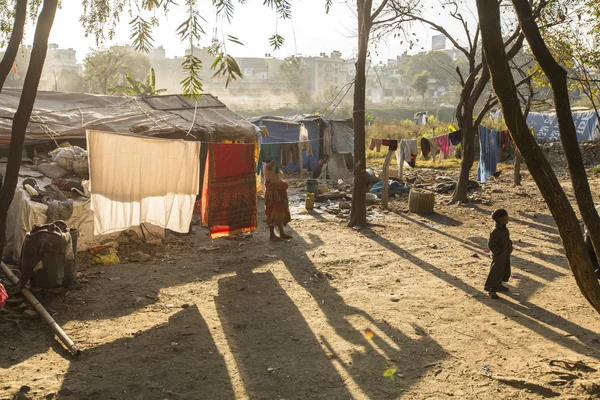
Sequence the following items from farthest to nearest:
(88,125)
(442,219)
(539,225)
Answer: (442,219) < (539,225) < (88,125)

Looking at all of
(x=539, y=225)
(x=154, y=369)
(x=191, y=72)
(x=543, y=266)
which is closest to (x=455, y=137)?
(x=539, y=225)

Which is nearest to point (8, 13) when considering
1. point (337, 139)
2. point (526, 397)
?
point (526, 397)

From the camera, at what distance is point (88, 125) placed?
9625 mm

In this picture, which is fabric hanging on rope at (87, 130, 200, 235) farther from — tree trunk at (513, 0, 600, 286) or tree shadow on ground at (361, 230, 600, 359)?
tree trunk at (513, 0, 600, 286)

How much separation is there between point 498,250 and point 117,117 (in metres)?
7.67

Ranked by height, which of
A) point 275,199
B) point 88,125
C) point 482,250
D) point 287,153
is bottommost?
point 482,250

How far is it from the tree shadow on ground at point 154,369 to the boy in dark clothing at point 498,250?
3369mm

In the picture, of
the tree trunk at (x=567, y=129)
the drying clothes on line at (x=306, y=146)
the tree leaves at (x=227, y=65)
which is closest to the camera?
the tree leaves at (x=227, y=65)

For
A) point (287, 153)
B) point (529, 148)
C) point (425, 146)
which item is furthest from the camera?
point (287, 153)

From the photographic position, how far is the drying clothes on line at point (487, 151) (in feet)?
43.4

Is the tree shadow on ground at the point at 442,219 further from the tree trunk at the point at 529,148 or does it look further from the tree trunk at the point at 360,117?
the tree trunk at the point at 529,148

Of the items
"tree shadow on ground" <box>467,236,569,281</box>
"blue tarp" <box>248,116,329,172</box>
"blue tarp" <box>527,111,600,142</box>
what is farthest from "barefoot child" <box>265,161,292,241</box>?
"blue tarp" <box>527,111,600,142</box>

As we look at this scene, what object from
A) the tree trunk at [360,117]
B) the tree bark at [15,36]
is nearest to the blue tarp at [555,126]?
the tree trunk at [360,117]

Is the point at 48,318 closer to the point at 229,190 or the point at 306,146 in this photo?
the point at 229,190
